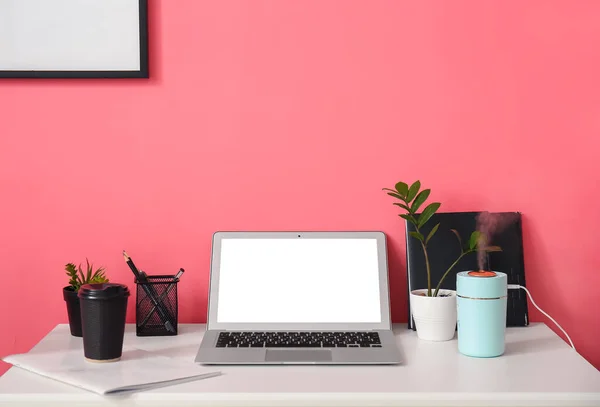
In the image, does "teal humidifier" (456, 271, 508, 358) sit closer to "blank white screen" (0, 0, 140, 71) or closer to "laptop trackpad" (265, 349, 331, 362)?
"laptop trackpad" (265, 349, 331, 362)

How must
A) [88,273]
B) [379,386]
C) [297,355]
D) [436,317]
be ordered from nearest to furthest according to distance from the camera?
[379,386]
[297,355]
[436,317]
[88,273]

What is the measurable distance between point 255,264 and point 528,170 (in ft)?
2.17

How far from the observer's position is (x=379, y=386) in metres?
0.99

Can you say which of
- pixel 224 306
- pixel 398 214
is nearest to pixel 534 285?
pixel 398 214

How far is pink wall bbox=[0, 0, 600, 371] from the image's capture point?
142cm

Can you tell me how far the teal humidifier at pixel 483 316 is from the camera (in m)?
1.13

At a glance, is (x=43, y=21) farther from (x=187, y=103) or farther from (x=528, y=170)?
(x=528, y=170)

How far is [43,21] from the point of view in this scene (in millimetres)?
1407

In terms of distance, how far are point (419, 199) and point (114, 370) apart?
0.70 meters

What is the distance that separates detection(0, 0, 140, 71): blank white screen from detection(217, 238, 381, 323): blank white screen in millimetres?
510

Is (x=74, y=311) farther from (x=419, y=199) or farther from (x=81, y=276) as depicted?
(x=419, y=199)

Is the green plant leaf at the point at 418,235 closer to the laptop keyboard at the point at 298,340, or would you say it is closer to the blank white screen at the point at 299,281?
the blank white screen at the point at 299,281

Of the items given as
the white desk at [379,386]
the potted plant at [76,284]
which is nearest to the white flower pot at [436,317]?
the white desk at [379,386]

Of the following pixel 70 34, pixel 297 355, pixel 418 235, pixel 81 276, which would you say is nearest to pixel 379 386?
pixel 297 355
